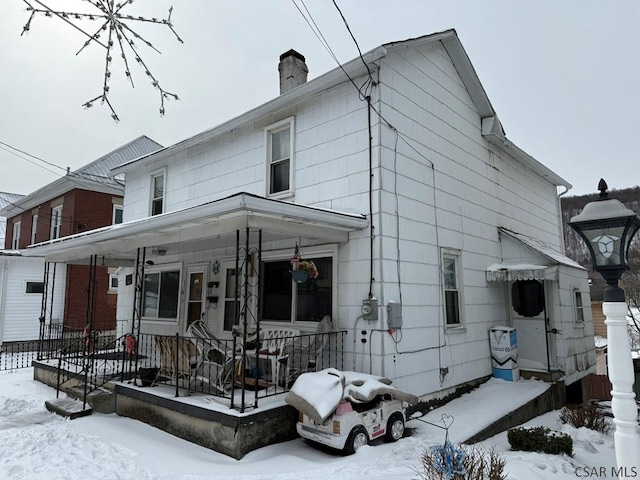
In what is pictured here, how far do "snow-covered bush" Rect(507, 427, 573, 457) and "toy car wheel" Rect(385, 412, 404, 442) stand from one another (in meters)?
1.46

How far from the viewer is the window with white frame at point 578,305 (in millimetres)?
9953

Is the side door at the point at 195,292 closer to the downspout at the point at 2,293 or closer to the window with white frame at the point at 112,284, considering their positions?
the window with white frame at the point at 112,284

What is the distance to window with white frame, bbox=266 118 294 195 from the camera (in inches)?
332

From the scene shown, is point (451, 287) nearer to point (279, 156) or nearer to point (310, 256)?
point (310, 256)

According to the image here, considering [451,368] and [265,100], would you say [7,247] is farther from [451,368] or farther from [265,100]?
[451,368]

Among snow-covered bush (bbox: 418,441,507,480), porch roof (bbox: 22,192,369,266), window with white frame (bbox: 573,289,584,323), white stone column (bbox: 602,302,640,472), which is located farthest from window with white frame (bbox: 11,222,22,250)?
white stone column (bbox: 602,302,640,472)

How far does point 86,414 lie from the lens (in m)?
6.72

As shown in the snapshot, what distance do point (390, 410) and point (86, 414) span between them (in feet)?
16.0

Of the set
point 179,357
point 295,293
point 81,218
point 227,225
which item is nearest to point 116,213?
point 81,218

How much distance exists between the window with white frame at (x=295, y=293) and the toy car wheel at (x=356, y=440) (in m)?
2.22

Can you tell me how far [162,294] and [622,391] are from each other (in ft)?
32.4

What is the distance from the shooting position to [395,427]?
5.66 meters

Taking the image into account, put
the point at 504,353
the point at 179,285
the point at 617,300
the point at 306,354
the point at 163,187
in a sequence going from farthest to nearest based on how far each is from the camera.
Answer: the point at 163,187 < the point at 179,285 < the point at 504,353 < the point at 306,354 < the point at 617,300

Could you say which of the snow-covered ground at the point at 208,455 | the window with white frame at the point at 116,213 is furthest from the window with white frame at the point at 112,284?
the snow-covered ground at the point at 208,455
